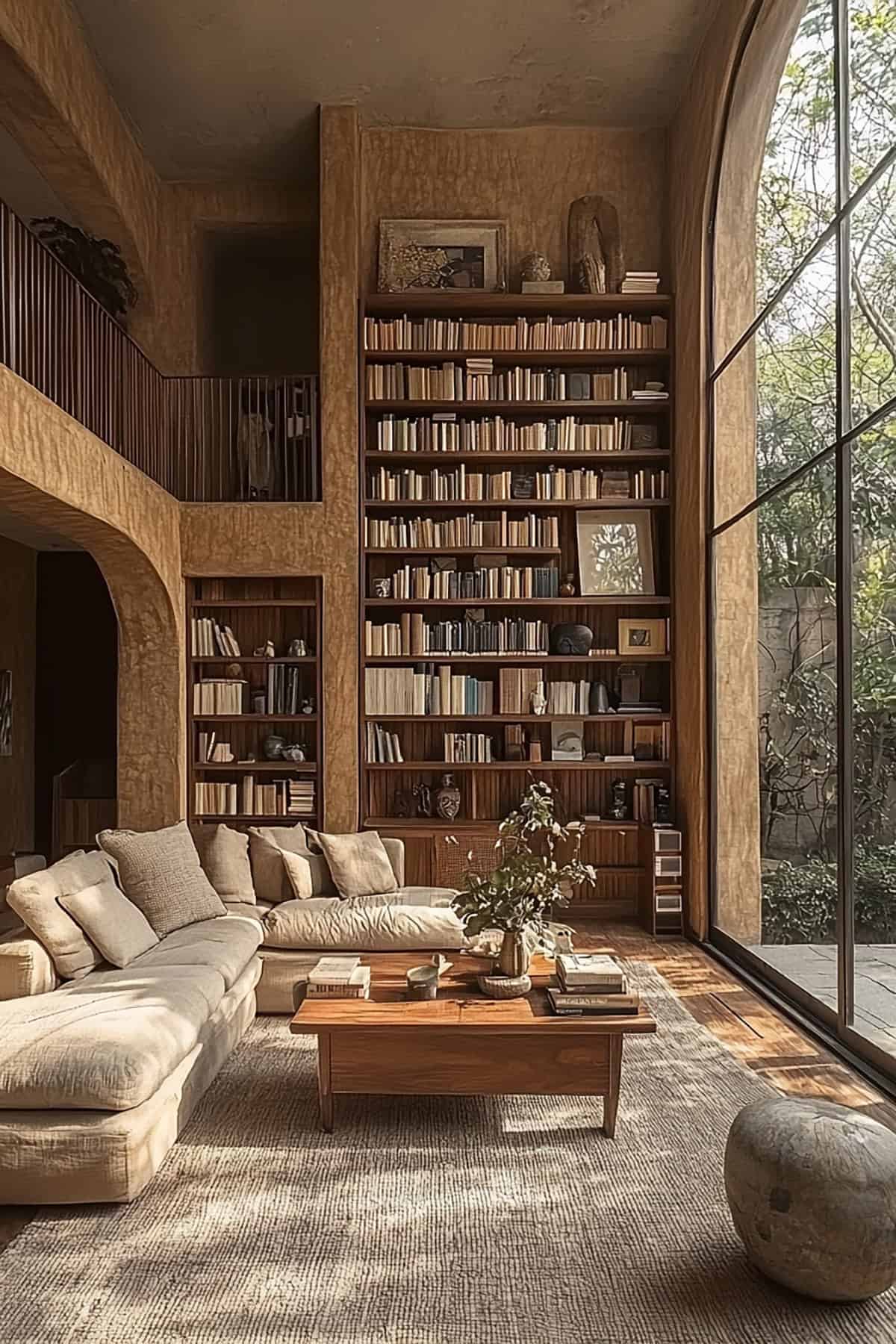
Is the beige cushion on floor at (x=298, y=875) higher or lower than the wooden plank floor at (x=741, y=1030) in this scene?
higher

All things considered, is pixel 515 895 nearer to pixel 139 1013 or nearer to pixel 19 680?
pixel 139 1013

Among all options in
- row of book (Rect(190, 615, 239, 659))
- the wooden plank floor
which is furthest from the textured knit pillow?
row of book (Rect(190, 615, 239, 659))

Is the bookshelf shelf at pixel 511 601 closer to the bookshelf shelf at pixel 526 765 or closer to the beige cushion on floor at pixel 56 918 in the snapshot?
the bookshelf shelf at pixel 526 765

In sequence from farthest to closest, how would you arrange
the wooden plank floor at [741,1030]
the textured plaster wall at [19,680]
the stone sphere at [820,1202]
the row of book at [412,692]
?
the textured plaster wall at [19,680], the row of book at [412,692], the wooden plank floor at [741,1030], the stone sphere at [820,1202]

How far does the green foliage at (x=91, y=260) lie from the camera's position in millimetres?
8000

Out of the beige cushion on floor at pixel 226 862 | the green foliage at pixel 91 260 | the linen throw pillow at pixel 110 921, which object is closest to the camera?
the linen throw pillow at pixel 110 921

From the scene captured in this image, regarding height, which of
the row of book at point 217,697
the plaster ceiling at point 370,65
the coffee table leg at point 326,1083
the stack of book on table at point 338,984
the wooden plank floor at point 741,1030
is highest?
the plaster ceiling at point 370,65

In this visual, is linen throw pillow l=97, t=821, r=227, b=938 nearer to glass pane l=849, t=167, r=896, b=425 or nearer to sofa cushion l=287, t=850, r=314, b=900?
sofa cushion l=287, t=850, r=314, b=900

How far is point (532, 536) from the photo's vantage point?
852 centimetres

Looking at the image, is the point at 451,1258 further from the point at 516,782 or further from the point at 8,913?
the point at 8,913

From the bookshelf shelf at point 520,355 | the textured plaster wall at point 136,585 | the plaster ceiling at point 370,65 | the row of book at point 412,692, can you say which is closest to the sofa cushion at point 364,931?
the textured plaster wall at point 136,585

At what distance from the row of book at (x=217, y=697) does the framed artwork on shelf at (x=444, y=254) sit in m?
3.05

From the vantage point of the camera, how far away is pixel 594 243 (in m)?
8.70

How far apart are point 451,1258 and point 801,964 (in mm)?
3268
